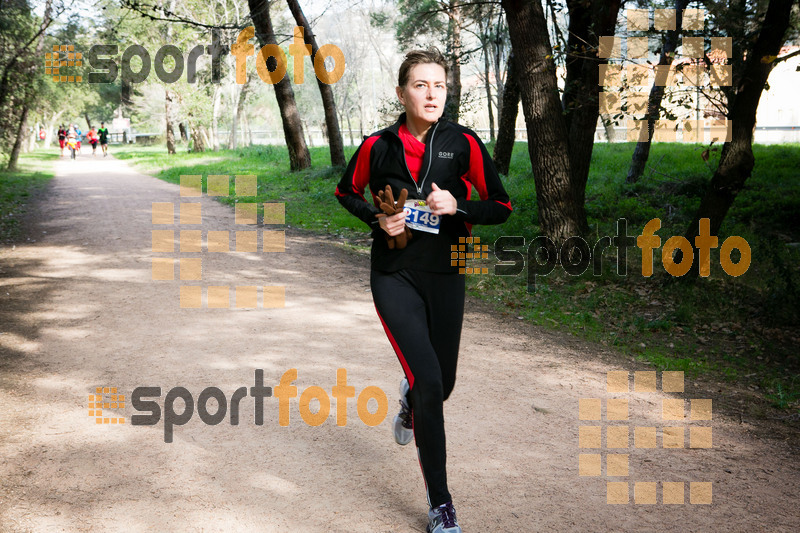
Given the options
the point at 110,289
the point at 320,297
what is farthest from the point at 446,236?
the point at 110,289

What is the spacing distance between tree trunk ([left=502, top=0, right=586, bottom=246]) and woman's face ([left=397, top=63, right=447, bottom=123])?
625 centimetres

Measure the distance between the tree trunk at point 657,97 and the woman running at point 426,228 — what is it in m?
6.32

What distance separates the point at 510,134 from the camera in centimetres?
1702

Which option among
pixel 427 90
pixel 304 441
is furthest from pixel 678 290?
pixel 427 90

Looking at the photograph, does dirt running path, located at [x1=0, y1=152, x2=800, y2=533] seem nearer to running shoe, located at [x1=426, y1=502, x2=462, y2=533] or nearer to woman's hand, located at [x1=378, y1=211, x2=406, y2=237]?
running shoe, located at [x1=426, y1=502, x2=462, y2=533]

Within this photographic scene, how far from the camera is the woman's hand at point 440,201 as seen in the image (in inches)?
127

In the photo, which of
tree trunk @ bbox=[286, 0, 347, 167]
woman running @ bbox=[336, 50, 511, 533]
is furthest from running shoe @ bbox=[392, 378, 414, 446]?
tree trunk @ bbox=[286, 0, 347, 167]

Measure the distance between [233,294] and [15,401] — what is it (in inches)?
142

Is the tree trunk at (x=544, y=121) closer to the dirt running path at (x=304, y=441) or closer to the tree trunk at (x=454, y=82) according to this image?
the dirt running path at (x=304, y=441)

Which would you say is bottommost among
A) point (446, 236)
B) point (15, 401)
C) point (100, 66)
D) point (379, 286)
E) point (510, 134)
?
point (15, 401)

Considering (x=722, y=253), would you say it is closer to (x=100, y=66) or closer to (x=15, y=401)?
(x=15, y=401)

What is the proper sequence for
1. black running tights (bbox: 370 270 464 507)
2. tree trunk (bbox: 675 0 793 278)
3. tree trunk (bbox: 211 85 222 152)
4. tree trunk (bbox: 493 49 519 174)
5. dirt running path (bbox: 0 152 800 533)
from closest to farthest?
1. black running tights (bbox: 370 270 464 507)
2. dirt running path (bbox: 0 152 800 533)
3. tree trunk (bbox: 675 0 793 278)
4. tree trunk (bbox: 493 49 519 174)
5. tree trunk (bbox: 211 85 222 152)

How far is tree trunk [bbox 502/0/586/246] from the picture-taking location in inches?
373

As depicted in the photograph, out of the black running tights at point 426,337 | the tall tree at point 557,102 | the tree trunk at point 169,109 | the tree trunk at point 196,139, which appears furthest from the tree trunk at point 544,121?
the tree trunk at point 196,139
